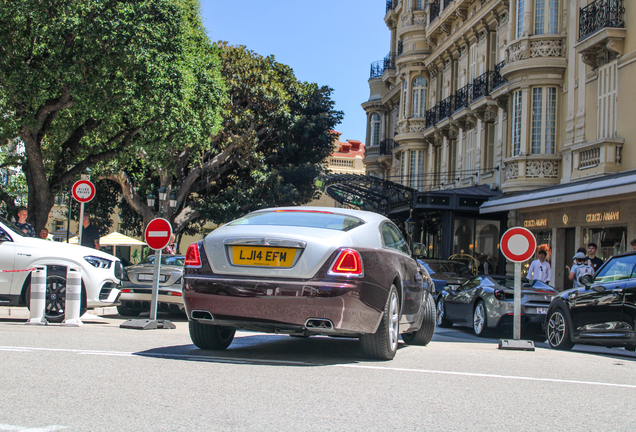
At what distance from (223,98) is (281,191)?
9.47 m

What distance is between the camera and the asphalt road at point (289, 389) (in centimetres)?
→ 426

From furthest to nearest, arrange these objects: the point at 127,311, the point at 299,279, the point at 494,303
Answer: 1. the point at 127,311
2. the point at 494,303
3. the point at 299,279

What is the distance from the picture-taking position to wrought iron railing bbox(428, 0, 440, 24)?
35719 millimetres

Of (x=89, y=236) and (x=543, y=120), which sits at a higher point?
(x=543, y=120)

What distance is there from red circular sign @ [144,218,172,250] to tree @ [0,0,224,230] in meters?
9.95

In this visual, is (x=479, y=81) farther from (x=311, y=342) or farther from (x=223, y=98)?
(x=311, y=342)

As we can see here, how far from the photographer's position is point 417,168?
123 feet

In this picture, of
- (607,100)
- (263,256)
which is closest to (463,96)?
(607,100)

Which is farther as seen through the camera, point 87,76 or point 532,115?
point 532,115

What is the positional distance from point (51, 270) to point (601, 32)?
1551 cm

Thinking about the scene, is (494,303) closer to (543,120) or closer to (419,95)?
(543,120)

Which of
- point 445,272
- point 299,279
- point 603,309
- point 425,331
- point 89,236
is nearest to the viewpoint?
point 299,279

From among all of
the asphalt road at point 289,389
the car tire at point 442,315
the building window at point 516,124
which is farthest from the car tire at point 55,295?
the building window at point 516,124

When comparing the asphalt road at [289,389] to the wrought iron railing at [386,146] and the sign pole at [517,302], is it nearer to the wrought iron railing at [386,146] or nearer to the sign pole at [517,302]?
the sign pole at [517,302]
